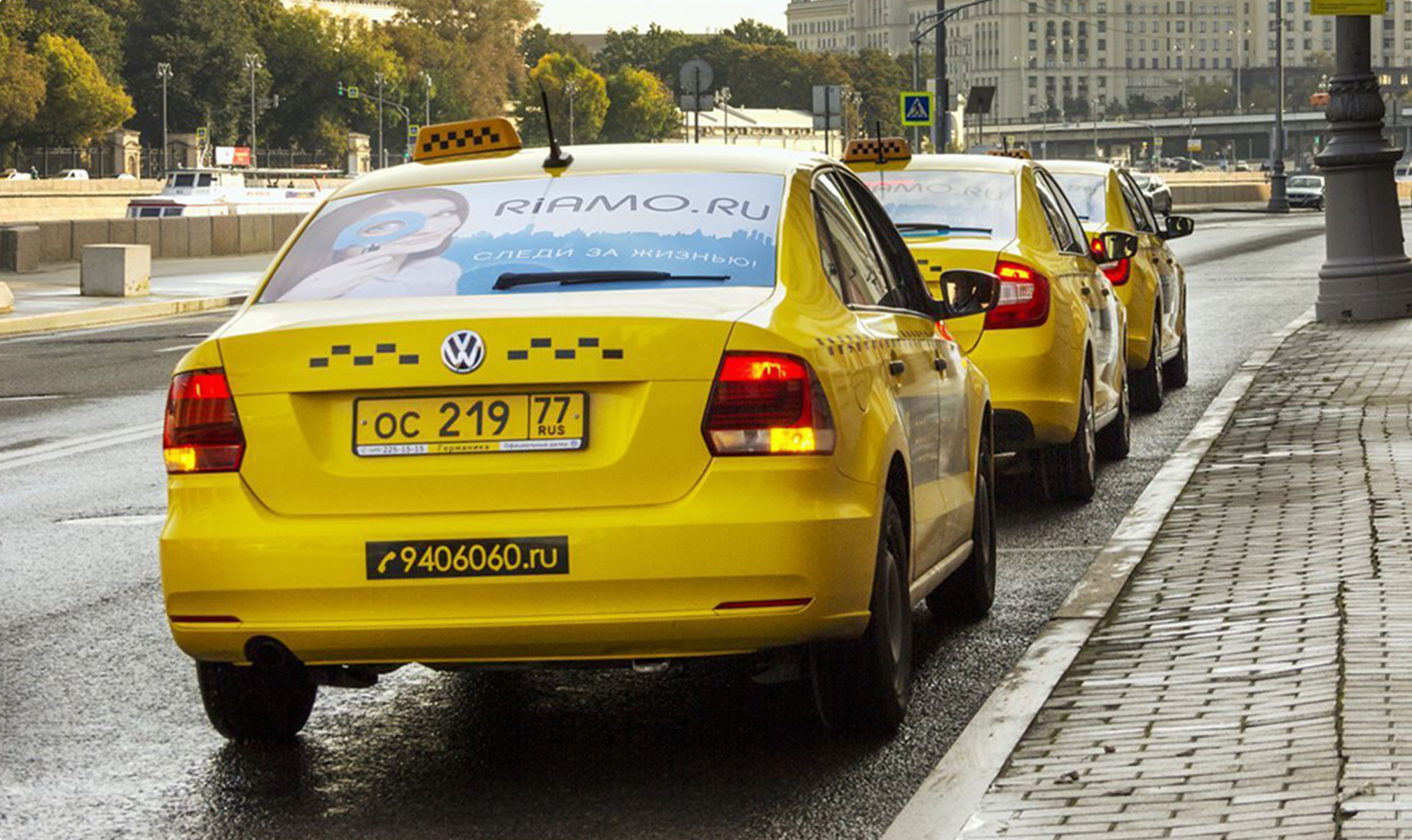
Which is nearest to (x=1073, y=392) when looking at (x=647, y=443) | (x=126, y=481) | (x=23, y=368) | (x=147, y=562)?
(x=147, y=562)

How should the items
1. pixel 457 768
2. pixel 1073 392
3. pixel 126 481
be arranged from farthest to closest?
1. pixel 126 481
2. pixel 1073 392
3. pixel 457 768

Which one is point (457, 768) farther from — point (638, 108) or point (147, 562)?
point (638, 108)

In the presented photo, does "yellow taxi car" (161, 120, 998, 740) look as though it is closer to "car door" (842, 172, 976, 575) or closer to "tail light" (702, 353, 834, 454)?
"tail light" (702, 353, 834, 454)

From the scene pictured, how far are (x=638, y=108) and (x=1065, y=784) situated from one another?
17896 cm

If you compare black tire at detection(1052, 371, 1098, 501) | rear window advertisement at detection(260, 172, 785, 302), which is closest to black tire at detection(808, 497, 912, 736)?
rear window advertisement at detection(260, 172, 785, 302)

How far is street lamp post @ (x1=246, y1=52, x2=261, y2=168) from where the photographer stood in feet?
431

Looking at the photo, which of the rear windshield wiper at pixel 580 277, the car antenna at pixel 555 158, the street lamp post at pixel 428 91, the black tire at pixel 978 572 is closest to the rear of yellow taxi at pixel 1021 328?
the black tire at pixel 978 572

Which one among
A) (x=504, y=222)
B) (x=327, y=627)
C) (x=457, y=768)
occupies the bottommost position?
(x=457, y=768)

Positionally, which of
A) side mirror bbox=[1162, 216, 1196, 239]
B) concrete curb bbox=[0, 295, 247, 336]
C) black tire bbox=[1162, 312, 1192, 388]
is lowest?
black tire bbox=[1162, 312, 1192, 388]

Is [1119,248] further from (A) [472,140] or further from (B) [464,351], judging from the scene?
(B) [464,351]

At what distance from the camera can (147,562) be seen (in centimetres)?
938

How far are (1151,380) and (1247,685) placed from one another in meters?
9.34

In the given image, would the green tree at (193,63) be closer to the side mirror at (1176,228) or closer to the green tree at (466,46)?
the green tree at (466,46)

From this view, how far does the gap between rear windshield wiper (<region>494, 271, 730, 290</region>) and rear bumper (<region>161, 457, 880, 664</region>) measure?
59 cm
